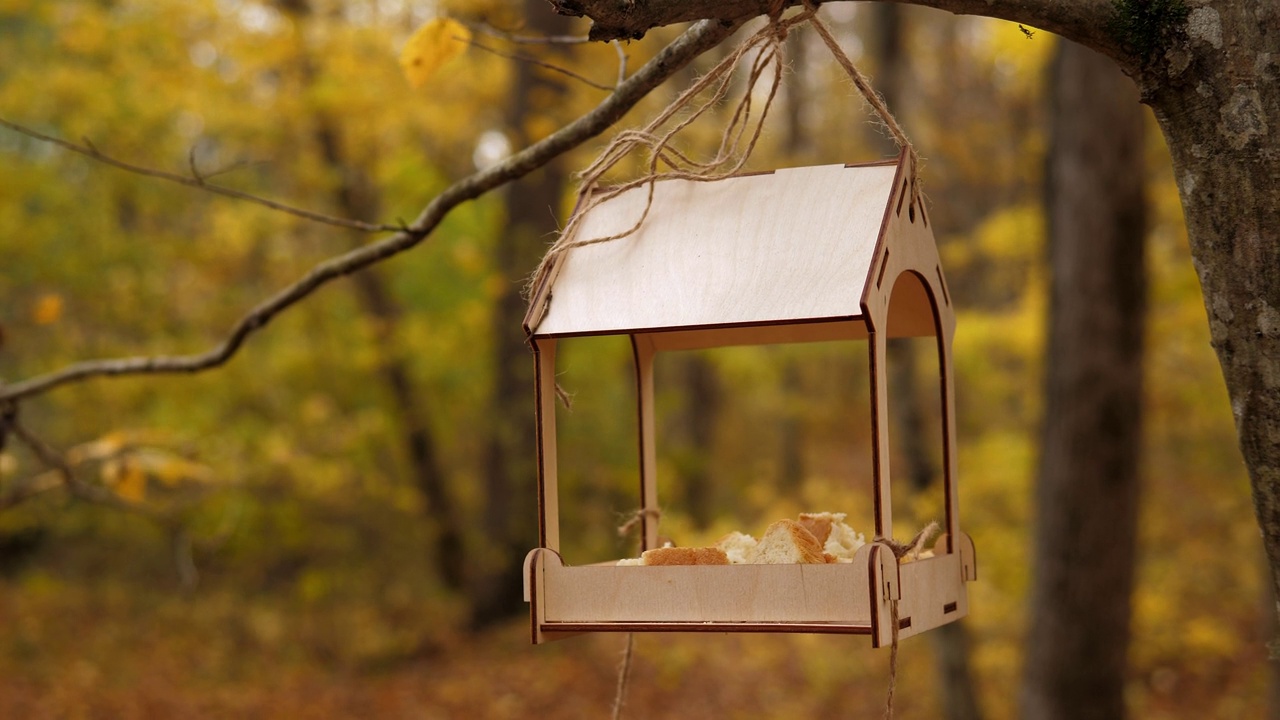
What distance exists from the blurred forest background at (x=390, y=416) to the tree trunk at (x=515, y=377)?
0.10 feet

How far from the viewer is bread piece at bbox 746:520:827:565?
1.75 metres

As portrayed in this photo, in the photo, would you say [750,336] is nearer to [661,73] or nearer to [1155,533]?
[661,73]

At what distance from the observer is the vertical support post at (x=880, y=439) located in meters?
1.61

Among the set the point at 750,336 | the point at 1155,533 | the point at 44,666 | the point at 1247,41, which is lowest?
the point at 44,666

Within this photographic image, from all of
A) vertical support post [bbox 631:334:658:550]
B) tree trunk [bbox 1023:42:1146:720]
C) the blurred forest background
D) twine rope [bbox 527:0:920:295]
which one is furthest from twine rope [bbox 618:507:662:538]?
the blurred forest background

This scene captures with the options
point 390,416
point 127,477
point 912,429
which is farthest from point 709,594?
point 390,416

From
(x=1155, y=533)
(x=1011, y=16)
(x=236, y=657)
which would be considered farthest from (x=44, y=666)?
(x=1011, y=16)

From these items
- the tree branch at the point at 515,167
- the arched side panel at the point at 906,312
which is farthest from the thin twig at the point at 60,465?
the arched side panel at the point at 906,312

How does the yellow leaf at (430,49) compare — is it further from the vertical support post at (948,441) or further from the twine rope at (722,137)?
the vertical support post at (948,441)

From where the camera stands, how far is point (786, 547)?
177cm

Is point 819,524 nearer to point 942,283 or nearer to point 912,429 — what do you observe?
point 942,283

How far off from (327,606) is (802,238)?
31.1 feet

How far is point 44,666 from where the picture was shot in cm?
1050

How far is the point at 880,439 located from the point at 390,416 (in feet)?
28.4
